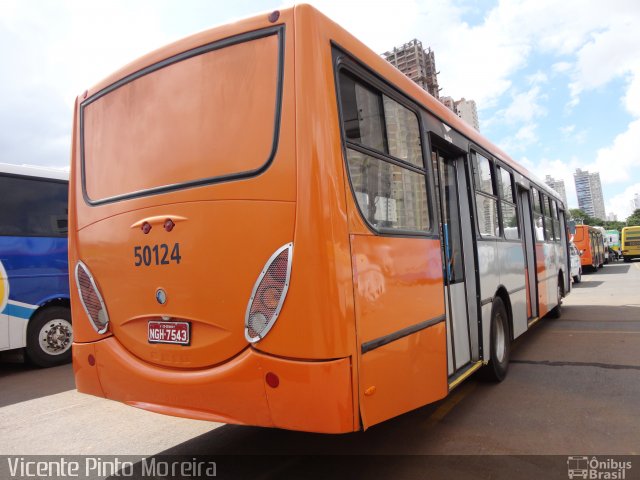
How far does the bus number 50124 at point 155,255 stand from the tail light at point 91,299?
51cm

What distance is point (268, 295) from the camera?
2.54 m

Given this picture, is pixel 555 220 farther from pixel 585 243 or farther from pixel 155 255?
pixel 585 243

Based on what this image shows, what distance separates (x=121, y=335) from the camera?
3195 mm

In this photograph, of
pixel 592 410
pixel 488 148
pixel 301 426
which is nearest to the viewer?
pixel 301 426

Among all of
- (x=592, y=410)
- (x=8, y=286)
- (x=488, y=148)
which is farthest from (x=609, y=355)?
(x=8, y=286)

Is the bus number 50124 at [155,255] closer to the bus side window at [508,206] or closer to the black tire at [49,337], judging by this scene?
the bus side window at [508,206]

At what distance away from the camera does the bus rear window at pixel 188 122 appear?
8.89 feet

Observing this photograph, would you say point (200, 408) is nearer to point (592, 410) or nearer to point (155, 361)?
point (155, 361)

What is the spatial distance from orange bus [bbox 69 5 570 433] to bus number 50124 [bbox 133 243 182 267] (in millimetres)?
12

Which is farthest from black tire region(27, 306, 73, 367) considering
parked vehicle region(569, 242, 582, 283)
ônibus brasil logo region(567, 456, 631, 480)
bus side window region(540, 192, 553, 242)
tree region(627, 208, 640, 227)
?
tree region(627, 208, 640, 227)

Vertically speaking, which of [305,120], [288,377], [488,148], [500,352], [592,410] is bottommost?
[592,410]

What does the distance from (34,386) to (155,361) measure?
4388 mm

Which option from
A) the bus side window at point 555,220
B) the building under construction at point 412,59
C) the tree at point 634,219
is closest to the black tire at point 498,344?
the bus side window at point 555,220

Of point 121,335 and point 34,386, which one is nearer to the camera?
point 121,335
